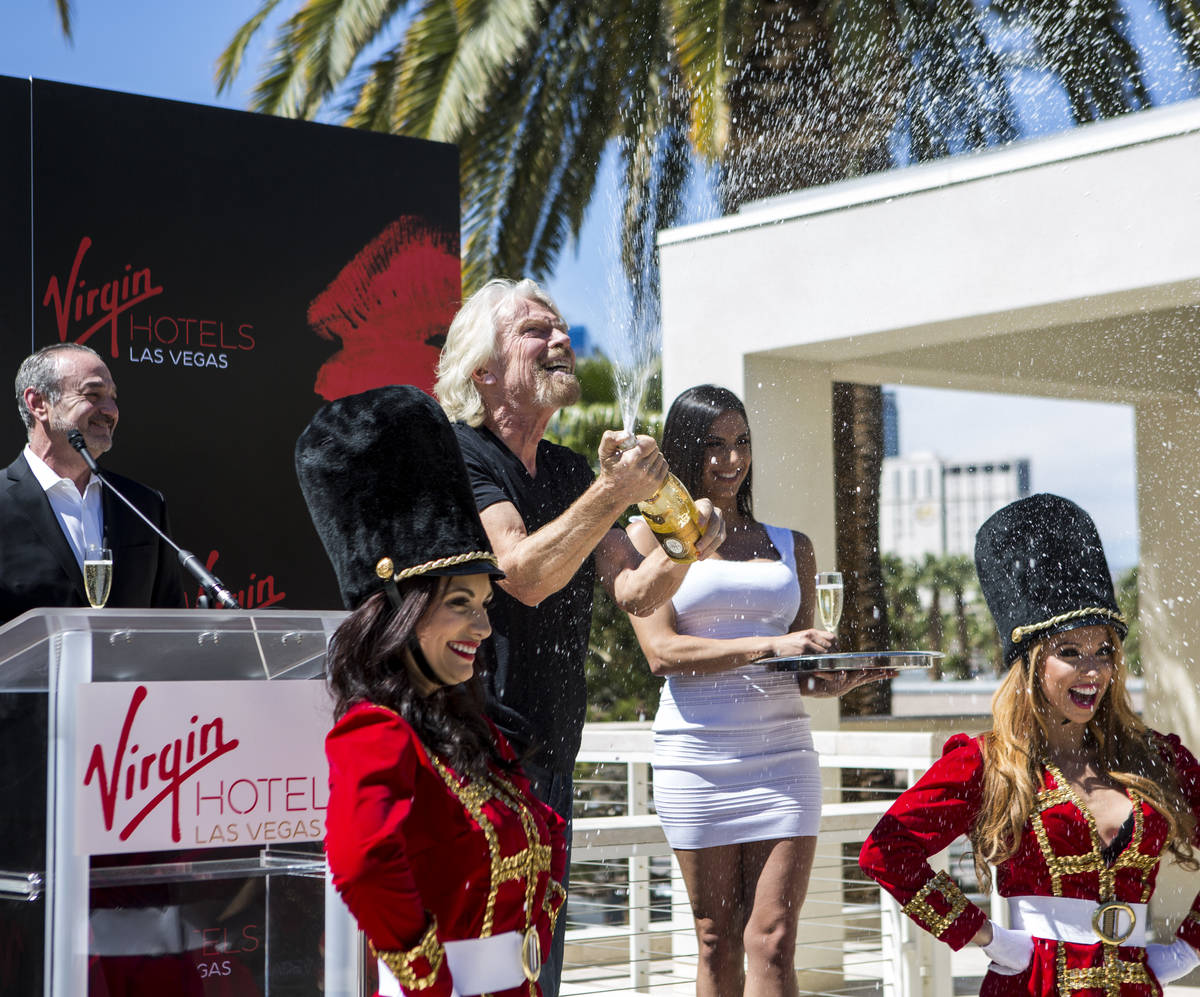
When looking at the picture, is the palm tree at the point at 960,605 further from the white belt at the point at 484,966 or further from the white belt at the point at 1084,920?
the white belt at the point at 484,966

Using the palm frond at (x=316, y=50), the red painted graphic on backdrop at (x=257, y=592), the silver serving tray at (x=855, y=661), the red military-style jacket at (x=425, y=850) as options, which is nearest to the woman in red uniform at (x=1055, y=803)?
the silver serving tray at (x=855, y=661)

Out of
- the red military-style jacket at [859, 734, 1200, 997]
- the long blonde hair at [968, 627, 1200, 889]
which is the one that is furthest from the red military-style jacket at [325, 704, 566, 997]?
the long blonde hair at [968, 627, 1200, 889]

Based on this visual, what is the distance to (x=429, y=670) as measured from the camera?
239cm

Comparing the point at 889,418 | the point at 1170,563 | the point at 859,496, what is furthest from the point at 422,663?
the point at 889,418

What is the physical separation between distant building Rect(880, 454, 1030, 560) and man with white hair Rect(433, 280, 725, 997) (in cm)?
1943

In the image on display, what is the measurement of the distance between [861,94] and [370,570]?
324 inches

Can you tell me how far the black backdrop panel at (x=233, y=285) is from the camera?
508 centimetres

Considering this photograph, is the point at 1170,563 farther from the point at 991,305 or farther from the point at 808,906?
the point at 808,906

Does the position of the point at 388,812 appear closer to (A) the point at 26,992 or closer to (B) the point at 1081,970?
(A) the point at 26,992

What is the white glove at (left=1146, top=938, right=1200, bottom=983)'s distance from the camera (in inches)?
117

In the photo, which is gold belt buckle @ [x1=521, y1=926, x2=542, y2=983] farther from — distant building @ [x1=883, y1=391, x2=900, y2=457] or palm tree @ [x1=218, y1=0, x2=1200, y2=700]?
distant building @ [x1=883, y1=391, x2=900, y2=457]

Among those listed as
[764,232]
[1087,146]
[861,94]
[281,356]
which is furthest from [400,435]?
[861,94]

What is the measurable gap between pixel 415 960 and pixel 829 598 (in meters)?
1.95

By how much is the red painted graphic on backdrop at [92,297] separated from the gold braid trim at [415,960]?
132 inches
